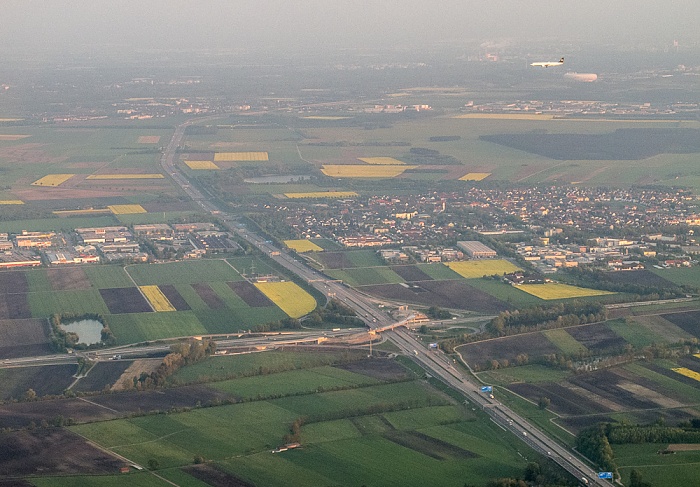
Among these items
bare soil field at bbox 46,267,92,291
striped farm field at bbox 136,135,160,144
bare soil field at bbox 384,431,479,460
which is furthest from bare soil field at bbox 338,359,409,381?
striped farm field at bbox 136,135,160,144

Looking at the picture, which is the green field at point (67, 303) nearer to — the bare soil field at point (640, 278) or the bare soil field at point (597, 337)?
the bare soil field at point (597, 337)

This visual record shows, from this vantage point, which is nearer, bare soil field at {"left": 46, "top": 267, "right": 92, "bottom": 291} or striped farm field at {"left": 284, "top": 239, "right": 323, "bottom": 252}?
bare soil field at {"left": 46, "top": 267, "right": 92, "bottom": 291}

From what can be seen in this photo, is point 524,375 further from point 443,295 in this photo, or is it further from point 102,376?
point 102,376

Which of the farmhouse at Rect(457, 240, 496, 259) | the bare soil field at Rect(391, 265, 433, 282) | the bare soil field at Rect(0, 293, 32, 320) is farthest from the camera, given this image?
the farmhouse at Rect(457, 240, 496, 259)

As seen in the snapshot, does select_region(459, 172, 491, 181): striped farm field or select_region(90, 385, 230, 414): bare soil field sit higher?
select_region(90, 385, 230, 414): bare soil field

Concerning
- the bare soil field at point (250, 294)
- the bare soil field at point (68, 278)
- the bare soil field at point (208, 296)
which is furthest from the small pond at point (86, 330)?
the bare soil field at point (250, 294)

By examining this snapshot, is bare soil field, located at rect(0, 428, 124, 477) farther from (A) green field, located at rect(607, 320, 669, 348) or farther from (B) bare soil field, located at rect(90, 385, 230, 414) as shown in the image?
(A) green field, located at rect(607, 320, 669, 348)

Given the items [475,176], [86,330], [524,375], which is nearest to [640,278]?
[524,375]
